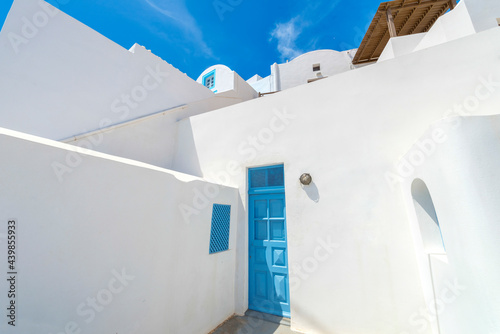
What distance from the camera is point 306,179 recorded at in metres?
3.73

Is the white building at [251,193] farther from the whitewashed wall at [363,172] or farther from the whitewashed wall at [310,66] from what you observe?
the whitewashed wall at [310,66]

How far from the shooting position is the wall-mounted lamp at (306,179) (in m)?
3.72

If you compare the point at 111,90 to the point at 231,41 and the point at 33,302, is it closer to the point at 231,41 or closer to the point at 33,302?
the point at 231,41

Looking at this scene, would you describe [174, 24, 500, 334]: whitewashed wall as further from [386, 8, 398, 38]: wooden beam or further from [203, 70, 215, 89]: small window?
[203, 70, 215, 89]: small window

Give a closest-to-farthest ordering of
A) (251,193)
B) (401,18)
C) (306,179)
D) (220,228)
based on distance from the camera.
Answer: (306,179) → (220,228) → (251,193) → (401,18)

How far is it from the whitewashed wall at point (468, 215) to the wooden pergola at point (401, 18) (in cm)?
651

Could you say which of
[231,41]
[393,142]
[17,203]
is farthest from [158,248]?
[231,41]

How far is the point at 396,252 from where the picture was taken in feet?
9.96

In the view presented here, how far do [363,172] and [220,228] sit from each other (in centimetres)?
274

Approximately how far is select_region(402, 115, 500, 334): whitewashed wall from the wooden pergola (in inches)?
256

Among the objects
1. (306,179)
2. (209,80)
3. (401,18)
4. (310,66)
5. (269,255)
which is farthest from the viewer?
(209,80)

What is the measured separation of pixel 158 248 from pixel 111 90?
13.2 ft

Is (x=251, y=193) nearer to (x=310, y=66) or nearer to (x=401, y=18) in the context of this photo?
(x=401, y=18)

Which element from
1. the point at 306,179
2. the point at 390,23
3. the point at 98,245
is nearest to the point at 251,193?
the point at 306,179
